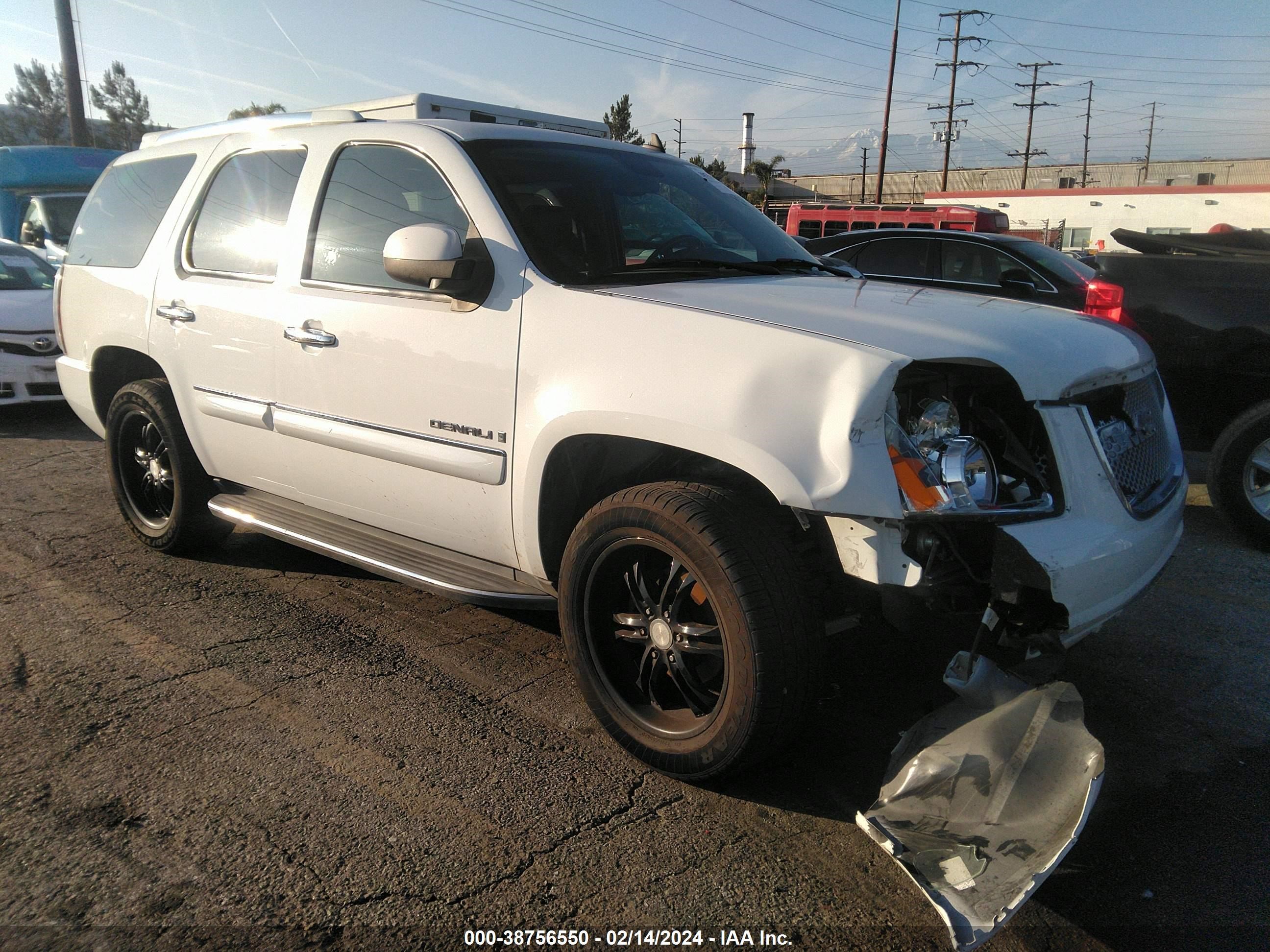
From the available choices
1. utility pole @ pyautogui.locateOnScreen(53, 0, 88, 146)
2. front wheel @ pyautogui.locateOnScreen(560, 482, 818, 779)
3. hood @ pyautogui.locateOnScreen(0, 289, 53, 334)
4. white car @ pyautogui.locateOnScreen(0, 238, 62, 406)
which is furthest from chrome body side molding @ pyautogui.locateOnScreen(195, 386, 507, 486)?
utility pole @ pyautogui.locateOnScreen(53, 0, 88, 146)

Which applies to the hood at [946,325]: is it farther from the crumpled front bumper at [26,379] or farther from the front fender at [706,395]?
the crumpled front bumper at [26,379]

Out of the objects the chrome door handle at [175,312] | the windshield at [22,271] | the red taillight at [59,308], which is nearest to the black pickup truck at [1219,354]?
the chrome door handle at [175,312]

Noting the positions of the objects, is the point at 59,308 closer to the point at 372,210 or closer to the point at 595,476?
the point at 372,210

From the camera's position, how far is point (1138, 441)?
2.84 meters

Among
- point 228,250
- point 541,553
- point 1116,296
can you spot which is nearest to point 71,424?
point 228,250

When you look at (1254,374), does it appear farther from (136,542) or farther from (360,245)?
(136,542)

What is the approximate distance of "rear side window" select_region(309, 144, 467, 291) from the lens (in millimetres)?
3285

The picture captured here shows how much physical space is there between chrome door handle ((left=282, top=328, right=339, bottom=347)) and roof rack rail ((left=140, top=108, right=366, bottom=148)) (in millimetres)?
890

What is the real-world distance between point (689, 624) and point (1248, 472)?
3944 millimetres

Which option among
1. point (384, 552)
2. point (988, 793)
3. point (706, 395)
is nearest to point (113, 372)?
point (384, 552)

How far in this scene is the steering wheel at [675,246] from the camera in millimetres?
3402

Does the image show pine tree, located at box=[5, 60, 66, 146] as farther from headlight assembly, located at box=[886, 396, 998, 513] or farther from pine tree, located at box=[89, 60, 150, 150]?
headlight assembly, located at box=[886, 396, 998, 513]

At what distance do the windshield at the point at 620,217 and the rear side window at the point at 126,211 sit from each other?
202cm

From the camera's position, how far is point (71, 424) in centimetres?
820
